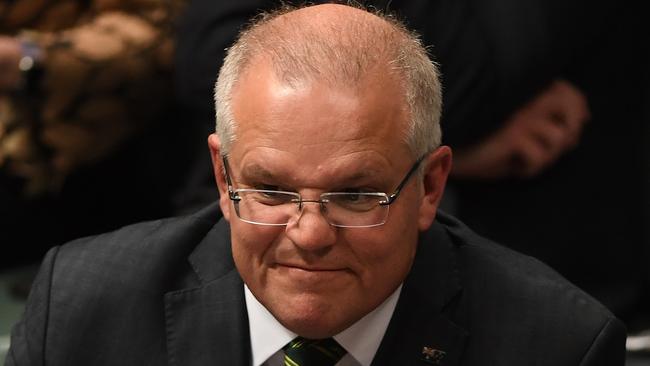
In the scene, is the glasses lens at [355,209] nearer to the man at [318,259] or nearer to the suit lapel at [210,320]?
the man at [318,259]

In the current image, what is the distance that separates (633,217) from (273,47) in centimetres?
170

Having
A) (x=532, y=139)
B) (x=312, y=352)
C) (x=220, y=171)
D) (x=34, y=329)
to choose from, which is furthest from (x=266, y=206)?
(x=532, y=139)

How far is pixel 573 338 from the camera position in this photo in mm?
2209

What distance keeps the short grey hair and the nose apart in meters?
0.18

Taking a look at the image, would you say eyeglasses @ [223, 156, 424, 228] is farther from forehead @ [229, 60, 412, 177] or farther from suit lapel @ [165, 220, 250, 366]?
suit lapel @ [165, 220, 250, 366]

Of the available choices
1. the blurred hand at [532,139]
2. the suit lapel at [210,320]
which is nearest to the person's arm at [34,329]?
the suit lapel at [210,320]

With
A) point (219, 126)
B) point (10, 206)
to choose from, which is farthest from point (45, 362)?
point (10, 206)

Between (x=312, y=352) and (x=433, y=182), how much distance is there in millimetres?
342

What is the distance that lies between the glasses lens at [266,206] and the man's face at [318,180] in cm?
1

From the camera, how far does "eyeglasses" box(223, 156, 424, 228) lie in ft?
6.34

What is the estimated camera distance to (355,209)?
195 cm

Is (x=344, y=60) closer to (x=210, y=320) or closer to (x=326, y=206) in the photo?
(x=326, y=206)

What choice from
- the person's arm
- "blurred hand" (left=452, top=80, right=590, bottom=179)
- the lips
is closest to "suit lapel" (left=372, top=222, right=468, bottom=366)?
the lips

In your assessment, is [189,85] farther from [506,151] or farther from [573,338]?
[573,338]
